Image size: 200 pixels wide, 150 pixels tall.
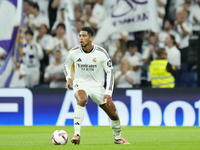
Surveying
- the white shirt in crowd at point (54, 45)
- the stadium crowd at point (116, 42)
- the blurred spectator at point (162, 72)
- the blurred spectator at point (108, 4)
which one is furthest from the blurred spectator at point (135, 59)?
the white shirt in crowd at point (54, 45)

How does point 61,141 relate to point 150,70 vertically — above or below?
below

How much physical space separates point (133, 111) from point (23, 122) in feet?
10.2

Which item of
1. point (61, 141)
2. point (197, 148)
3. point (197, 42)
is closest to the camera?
point (197, 148)

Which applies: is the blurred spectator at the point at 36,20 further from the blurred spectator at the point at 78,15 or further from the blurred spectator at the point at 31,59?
the blurred spectator at the point at 78,15

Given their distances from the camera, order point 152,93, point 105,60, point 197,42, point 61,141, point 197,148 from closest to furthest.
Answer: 1. point 197,148
2. point 61,141
3. point 105,60
4. point 197,42
5. point 152,93

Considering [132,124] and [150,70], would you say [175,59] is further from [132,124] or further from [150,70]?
[132,124]

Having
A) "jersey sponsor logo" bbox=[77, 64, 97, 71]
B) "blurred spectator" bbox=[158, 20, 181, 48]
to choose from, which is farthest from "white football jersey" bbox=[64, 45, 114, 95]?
"blurred spectator" bbox=[158, 20, 181, 48]

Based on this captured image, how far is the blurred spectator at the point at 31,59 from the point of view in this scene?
11695 mm

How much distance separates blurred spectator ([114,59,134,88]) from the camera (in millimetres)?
11227

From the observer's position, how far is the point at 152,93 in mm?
11164

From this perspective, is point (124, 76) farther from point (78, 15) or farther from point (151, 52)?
point (78, 15)

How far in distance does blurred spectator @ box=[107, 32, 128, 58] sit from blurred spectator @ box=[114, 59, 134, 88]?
54 cm

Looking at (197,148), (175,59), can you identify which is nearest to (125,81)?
(175,59)

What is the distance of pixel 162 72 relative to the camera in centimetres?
1094
